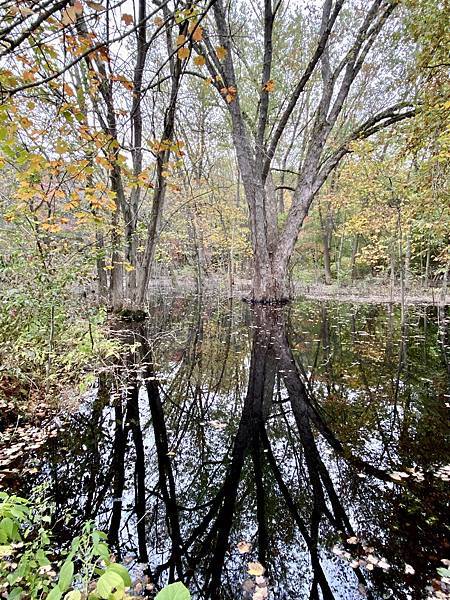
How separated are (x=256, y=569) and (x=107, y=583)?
1036 mm

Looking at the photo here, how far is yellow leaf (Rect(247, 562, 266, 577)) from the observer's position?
1583mm

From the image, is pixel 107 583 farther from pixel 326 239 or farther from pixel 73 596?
pixel 326 239

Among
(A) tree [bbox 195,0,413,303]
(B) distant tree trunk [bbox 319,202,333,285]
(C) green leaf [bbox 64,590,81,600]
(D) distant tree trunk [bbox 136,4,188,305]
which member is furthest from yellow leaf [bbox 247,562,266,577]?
(B) distant tree trunk [bbox 319,202,333,285]

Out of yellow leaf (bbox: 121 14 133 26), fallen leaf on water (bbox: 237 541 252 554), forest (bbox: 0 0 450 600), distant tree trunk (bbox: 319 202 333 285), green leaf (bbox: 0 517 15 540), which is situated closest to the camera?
green leaf (bbox: 0 517 15 540)

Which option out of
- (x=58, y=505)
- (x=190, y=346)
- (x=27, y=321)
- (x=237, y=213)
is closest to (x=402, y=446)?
(x=58, y=505)

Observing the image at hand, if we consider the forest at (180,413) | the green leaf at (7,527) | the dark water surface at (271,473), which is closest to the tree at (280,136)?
the forest at (180,413)

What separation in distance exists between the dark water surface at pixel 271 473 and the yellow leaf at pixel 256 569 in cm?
2

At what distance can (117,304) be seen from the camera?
27.7ft

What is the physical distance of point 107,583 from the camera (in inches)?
34.1

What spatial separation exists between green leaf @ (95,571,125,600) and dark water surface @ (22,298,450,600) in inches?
33.7

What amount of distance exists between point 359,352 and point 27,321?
4.77 meters

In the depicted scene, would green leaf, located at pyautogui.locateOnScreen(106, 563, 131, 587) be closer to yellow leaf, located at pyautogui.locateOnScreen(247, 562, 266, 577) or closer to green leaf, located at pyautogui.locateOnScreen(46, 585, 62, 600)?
green leaf, located at pyautogui.locateOnScreen(46, 585, 62, 600)

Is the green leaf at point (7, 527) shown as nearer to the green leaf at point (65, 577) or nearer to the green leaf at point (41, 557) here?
the green leaf at point (41, 557)

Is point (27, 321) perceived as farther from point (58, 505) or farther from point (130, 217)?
point (130, 217)
